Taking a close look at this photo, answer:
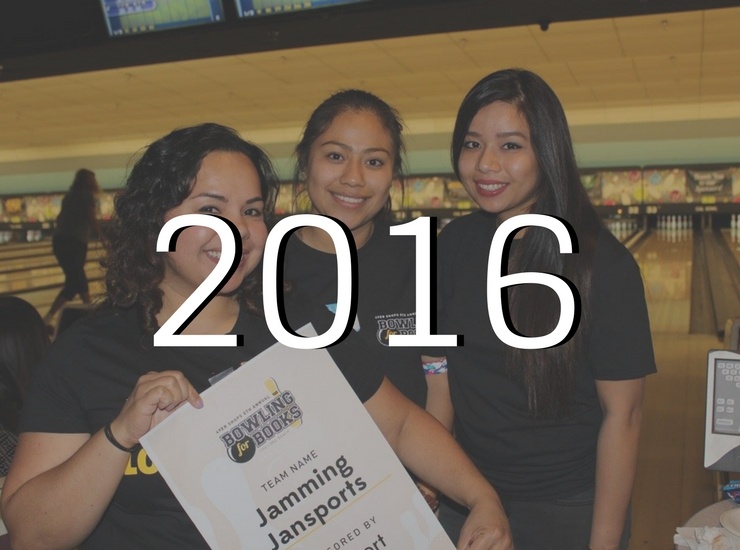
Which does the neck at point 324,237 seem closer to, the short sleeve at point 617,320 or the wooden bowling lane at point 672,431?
the short sleeve at point 617,320

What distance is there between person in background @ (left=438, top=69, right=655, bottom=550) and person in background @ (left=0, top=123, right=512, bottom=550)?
328 mm

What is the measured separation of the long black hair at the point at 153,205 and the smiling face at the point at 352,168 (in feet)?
1.42

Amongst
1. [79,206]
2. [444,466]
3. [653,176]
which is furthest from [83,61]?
[653,176]

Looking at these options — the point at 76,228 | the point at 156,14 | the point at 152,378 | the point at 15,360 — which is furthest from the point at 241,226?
the point at 76,228

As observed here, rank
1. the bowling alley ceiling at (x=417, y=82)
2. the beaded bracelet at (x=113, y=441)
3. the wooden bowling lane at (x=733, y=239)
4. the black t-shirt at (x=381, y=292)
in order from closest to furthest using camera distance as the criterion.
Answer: the beaded bracelet at (x=113, y=441) → the black t-shirt at (x=381, y=292) → the bowling alley ceiling at (x=417, y=82) → the wooden bowling lane at (x=733, y=239)

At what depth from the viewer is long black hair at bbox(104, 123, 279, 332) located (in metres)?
1.13

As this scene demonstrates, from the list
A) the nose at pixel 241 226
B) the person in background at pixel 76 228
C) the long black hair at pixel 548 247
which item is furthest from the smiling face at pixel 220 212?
the person in background at pixel 76 228

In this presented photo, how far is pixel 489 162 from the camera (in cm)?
147

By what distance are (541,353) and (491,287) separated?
0.16m

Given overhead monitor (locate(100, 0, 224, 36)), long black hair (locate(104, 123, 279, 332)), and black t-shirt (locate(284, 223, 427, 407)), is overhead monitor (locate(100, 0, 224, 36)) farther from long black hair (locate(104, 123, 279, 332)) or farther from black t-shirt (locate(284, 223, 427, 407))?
long black hair (locate(104, 123, 279, 332))

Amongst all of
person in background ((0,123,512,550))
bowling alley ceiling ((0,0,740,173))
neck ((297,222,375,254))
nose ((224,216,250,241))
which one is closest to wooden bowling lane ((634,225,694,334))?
bowling alley ceiling ((0,0,740,173))

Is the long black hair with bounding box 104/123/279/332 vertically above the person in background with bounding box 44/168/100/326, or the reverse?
the long black hair with bounding box 104/123/279/332

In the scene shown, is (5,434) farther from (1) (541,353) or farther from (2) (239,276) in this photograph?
(1) (541,353)

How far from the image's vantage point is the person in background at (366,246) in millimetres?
1603
